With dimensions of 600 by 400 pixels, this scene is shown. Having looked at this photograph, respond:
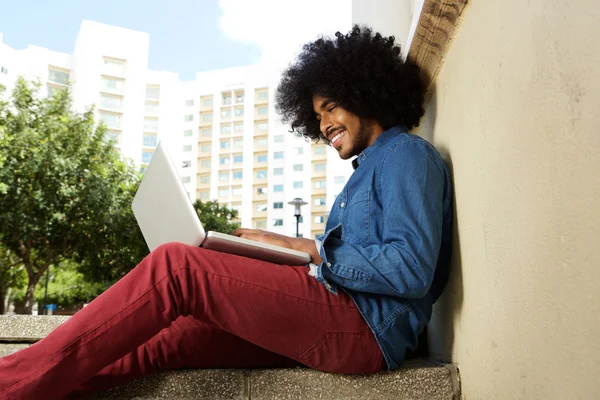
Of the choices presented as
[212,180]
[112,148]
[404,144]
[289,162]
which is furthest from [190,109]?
[404,144]

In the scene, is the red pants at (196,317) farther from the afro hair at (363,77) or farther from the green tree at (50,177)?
the green tree at (50,177)

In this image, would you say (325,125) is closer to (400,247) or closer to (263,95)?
(400,247)

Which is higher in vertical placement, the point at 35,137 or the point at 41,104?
the point at 41,104

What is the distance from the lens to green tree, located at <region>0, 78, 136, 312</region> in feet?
44.6

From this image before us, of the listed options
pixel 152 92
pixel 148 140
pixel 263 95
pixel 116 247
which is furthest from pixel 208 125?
A: pixel 116 247

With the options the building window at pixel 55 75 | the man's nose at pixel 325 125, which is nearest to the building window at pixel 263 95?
the building window at pixel 55 75

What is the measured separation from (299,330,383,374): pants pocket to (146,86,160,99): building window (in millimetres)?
61717

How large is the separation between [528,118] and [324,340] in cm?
83

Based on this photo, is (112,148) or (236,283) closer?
(236,283)

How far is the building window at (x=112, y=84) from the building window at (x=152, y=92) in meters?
4.77

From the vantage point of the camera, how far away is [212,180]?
58906mm

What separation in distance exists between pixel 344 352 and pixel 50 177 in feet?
45.0

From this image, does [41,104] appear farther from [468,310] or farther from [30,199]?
[468,310]

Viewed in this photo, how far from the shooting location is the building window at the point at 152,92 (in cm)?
6078
